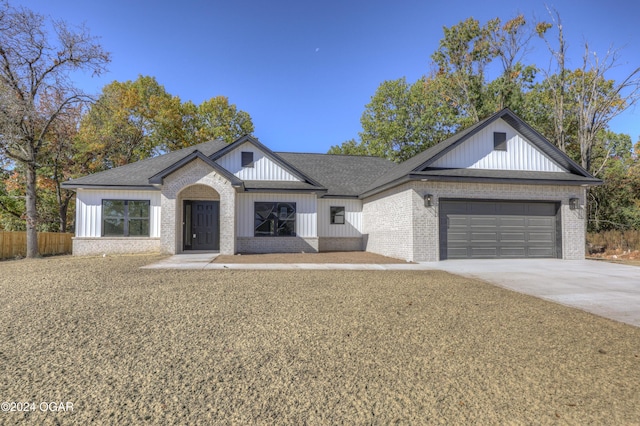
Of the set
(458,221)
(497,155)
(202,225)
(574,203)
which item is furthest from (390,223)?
(202,225)

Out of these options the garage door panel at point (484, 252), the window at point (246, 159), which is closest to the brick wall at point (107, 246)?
the window at point (246, 159)

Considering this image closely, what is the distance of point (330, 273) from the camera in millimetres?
9211

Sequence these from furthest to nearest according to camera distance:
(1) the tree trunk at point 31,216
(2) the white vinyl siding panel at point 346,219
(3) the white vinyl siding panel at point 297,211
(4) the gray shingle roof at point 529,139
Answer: (2) the white vinyl siding panel at point 346,219 < (3) the white vinyl siding panel at point 297,211 < (1) the tree trunk at point 31,216 < (4) the gray shingle roof at point 529,139

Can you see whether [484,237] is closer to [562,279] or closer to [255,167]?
[562,279]

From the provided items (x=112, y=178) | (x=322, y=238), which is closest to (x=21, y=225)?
(x=112, y=178)

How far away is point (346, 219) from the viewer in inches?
727

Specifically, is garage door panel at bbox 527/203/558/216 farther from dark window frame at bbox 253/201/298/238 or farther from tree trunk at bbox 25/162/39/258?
tree trunk at bbox 25/162/39/258

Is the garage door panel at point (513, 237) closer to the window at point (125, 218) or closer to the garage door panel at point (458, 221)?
the garage door panel at point (458, 221)

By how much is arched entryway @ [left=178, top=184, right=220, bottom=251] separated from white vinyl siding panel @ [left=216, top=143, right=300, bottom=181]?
169 cm

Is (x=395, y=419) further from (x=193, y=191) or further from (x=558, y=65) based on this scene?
(x=558, y=65)

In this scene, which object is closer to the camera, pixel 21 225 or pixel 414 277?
pixel 414 277

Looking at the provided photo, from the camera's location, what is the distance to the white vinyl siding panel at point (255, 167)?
16.1m

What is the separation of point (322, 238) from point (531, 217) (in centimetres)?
998

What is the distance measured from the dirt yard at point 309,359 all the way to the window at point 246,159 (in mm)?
10617
